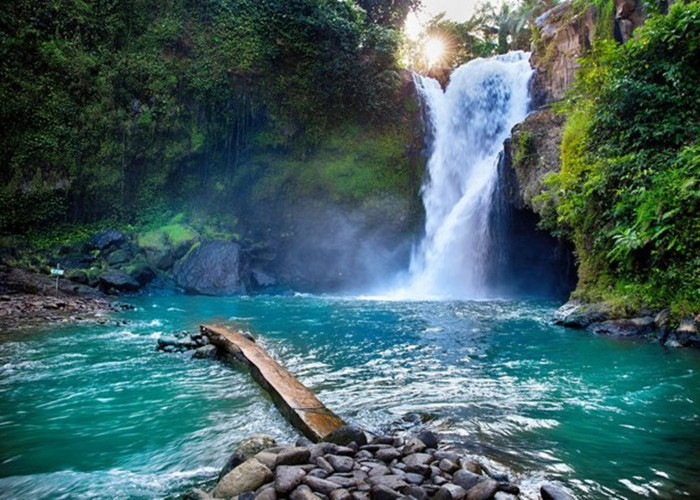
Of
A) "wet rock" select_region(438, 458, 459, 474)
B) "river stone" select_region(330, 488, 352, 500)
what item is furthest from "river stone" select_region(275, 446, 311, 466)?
"wet rock" select_region(438, 458, 459, 474)

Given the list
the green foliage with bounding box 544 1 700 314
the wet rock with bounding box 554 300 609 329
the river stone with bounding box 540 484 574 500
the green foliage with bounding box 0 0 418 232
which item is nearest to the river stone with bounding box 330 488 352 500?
the river stone with bounding box 540 484 574 500

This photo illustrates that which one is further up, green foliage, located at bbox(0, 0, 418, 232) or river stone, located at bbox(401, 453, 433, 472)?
green foliage, located at bbox(0, 0, 418, 232)

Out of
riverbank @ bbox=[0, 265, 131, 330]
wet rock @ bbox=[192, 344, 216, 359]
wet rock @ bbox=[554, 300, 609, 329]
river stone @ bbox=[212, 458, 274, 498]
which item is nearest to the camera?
river stone @ bbox=[212, 458, 274, 498]

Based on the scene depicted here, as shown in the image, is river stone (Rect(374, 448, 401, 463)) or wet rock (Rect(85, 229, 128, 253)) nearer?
river stone (Rect(374, 448, 401, 463))

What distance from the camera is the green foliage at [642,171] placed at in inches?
290

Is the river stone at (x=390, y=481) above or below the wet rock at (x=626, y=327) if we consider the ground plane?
below

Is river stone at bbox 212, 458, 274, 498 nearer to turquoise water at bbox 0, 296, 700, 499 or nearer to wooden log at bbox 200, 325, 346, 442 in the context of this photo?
turquoise water at bbox 0, 296, 700, 499

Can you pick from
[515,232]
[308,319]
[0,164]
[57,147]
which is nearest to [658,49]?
[515,232]

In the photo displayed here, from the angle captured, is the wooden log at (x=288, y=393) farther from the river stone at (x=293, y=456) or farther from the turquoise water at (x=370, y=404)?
the river stone at (x=293, y=456)

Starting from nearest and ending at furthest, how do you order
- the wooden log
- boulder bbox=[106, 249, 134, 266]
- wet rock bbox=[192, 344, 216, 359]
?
the wooden log
wet rock bbox=[192, 344, 216, 359]
boulder bbox=[106, 249, 134, 266]

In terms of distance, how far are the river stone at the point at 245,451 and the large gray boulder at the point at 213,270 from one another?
15634 mm

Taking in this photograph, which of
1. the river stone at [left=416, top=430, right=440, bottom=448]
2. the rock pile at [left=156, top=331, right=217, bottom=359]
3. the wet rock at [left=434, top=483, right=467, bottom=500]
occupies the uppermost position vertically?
the wet rock at [left=434, top=483, right=467, bottom=500]

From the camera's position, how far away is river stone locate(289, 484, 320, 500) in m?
2.36

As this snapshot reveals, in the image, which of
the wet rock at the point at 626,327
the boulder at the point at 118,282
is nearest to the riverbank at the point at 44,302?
the boulder at the point at 118,282
